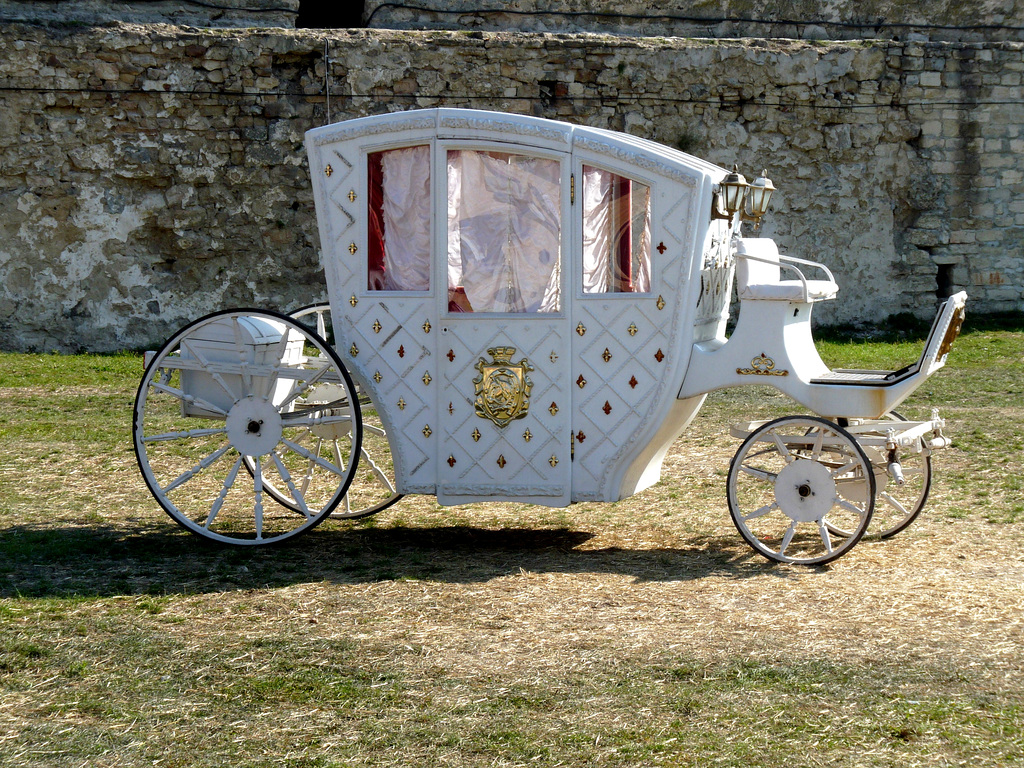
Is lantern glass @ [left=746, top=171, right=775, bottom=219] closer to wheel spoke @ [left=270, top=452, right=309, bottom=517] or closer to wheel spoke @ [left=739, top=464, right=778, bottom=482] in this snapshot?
wheel spoke @ [left=739, top=464, right=778, bottom=482]

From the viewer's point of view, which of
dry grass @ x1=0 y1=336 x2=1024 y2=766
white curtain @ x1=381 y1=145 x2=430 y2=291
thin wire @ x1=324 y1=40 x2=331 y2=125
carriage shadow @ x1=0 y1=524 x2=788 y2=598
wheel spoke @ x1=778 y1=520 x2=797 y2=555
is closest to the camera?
dry grass @ x1=0 y1=336 x2=1024 y2=766

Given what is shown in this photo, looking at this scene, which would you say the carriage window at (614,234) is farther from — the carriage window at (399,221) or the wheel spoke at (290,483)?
the wheel spoke at (290,483)

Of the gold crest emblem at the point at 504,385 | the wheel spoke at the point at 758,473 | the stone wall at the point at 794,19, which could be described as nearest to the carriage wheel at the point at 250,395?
the gold crest emblem at the point at 504,385

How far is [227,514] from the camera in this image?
21.2 feet

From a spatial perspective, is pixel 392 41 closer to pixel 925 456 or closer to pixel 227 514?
pixel 227 514

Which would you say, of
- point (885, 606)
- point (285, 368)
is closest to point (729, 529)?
point (885, 606)

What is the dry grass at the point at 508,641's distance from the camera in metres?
3.38

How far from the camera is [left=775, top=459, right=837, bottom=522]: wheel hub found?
514cm

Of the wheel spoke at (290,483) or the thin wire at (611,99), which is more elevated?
the thin wire at (611,99)

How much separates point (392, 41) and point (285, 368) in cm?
871

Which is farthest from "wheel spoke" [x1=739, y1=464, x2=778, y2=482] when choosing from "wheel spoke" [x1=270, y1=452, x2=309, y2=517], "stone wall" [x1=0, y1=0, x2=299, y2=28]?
"stone wall" [x1=0, y1=0, x2=299, y2=28]

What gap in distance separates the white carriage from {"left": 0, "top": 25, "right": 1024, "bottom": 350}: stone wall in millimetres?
7998

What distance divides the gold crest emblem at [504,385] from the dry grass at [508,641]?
27.6 inches

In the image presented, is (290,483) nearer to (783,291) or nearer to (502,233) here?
(502,233)
